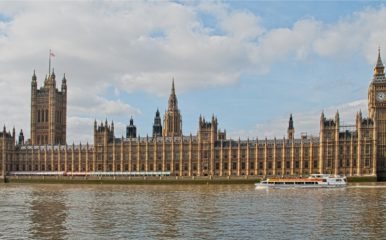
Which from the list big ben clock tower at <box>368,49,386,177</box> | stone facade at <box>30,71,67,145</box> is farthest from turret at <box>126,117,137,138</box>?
big ben clock tower at <box>368,49,386,177</box>

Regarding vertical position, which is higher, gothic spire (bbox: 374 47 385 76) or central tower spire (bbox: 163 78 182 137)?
gothic spire (bbox: 374 47 385 76)

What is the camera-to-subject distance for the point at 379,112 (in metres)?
128

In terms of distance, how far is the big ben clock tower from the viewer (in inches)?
4938

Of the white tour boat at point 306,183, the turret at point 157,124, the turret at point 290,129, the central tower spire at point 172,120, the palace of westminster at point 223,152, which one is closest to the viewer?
the white tour boat at point 306,183

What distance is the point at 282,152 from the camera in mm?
127750

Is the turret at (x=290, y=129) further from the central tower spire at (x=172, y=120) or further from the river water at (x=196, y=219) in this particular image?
the river water at (x=196, y=219)

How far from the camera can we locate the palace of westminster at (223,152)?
122125 millimetres

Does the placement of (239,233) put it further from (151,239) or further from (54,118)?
(54,118)

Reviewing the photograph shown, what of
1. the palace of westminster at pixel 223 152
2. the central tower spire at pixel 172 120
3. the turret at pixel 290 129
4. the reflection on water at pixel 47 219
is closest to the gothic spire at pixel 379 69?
the palace of westminster at pixel 223 152

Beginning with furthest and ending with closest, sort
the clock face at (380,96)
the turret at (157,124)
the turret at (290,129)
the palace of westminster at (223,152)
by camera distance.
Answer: the turret at (157,124), the turret at (290,129), the clock face at (380,96), the palace of westminster at (223,152)

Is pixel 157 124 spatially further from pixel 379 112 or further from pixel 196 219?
pixel 196 219

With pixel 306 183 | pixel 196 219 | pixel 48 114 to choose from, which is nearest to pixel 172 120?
pixel 48 114

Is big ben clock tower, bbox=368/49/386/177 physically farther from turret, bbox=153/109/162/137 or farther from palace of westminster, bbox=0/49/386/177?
turret, bbox=153/109/162/137

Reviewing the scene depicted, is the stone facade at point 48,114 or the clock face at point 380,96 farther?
the stone facade at point 48,114
